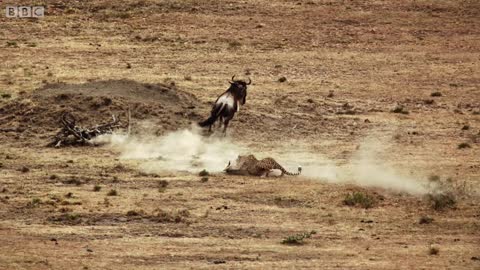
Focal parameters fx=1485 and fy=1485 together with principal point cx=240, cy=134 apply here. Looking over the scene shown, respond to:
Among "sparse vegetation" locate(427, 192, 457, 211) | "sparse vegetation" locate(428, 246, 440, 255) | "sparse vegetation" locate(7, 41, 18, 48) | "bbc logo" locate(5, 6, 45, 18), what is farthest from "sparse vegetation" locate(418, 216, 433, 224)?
"bbc logo" locate(5, 6, 45, 18)

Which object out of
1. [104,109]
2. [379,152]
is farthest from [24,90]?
[379,152]

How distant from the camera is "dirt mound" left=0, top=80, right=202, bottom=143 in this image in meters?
33.9

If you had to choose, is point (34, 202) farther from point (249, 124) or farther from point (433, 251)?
point (249, 124)

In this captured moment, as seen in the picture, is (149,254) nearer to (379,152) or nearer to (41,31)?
(379,152)

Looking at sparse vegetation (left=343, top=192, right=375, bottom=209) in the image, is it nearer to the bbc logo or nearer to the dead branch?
the dead branch

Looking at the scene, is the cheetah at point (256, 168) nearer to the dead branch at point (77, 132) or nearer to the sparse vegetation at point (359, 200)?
the sparse vegetation at point (359, 200)

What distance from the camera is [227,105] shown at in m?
34.1

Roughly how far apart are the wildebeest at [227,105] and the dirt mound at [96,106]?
697 mm

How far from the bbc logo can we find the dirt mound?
11.3 meters

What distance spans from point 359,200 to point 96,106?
28.6 feet

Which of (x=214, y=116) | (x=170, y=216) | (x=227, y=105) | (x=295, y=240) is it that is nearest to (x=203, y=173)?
(x=170, y=216)

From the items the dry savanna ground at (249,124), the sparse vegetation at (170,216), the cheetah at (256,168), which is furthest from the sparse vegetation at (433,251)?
Result: the cheetah at (256,168)

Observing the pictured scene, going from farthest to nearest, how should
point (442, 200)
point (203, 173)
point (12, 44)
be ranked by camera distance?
point (12, 44)
point (203, 173)
point (442, 200)

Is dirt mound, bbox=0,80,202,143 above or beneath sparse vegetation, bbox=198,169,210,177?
above
